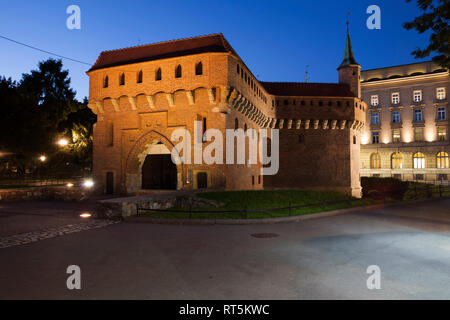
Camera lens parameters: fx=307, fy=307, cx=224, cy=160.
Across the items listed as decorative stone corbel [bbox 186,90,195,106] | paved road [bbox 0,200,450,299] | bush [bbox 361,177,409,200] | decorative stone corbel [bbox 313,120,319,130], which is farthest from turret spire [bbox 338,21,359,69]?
paved road [bbox 0,200,450,299]

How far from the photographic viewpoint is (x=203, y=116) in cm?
2142

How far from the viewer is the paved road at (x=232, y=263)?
468 cm

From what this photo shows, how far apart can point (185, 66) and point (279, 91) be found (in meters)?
14.7

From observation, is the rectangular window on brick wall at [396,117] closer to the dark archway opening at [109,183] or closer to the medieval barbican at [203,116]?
the medieval barbican at [203,116]

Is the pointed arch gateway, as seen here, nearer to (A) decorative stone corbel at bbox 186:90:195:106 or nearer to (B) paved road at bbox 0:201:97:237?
(A) decorative stone corbel at bbox 186:90:195:106

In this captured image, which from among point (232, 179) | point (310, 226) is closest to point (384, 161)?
point (232, 179)

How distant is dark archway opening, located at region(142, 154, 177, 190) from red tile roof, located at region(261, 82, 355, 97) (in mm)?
13015

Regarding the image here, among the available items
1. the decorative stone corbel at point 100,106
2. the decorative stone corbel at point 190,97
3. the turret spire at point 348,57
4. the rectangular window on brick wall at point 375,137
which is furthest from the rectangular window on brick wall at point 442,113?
the decorative stone corbel at point 100,106

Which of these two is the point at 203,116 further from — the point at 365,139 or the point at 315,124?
the point at 365,139

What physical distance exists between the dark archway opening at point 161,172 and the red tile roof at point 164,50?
29.3 ft

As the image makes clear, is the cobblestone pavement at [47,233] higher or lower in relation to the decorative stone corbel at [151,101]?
lower

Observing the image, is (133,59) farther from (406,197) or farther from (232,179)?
(406,197)

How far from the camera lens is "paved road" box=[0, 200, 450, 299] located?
468cm

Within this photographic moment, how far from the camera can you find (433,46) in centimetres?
1089
